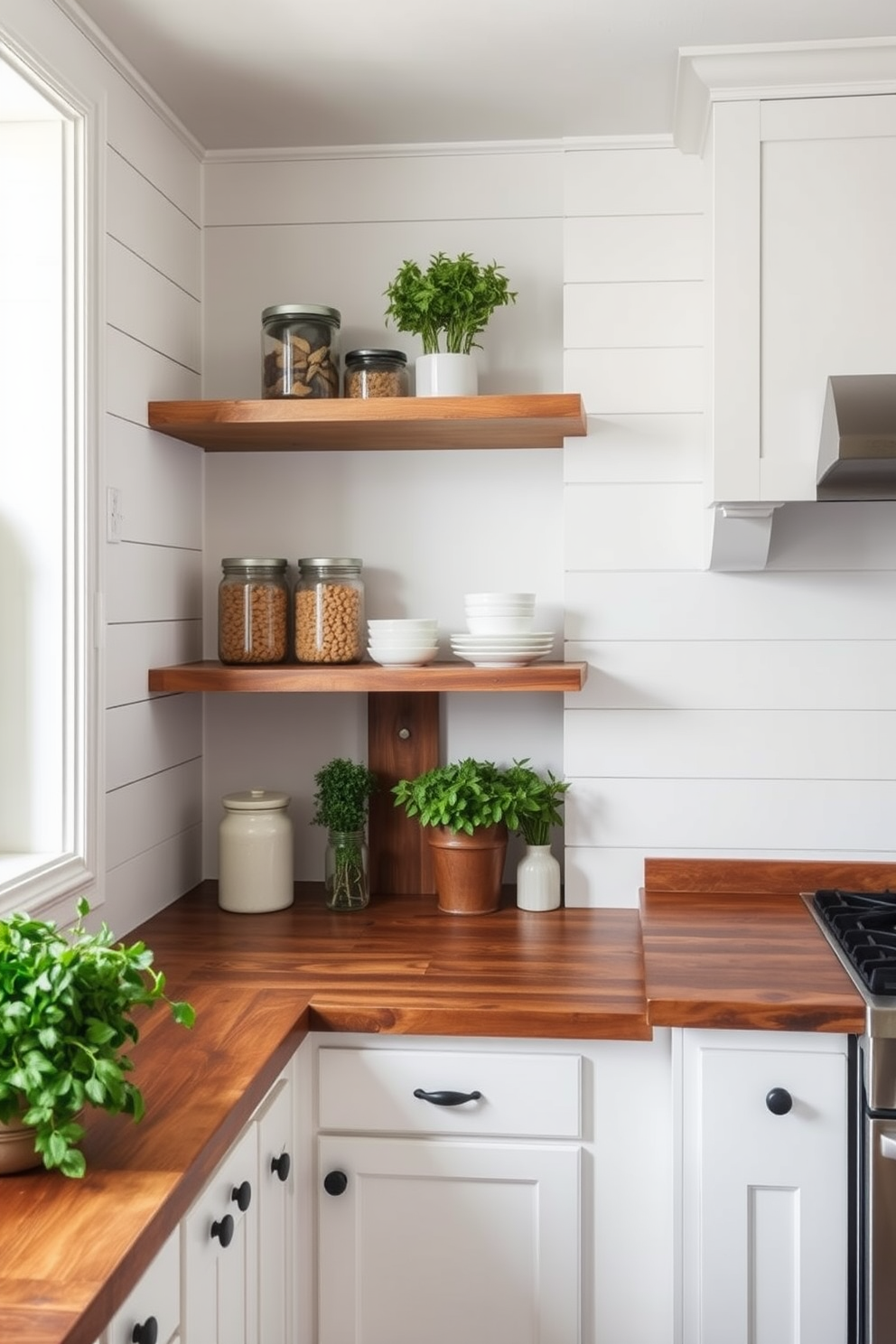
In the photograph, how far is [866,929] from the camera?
2.14 metres

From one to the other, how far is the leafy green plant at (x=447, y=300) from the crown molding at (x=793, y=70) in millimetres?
498

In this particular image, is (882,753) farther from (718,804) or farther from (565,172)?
(565,172)

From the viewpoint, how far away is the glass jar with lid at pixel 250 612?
2520 millimetres

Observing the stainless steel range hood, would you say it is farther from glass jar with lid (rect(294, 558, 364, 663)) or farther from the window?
the window

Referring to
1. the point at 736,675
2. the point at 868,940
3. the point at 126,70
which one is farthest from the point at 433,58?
the point at 868,940

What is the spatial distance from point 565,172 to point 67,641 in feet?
4.41

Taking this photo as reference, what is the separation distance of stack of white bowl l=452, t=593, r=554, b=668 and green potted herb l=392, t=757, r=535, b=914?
0.23 meters

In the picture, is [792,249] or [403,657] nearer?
[792,249]

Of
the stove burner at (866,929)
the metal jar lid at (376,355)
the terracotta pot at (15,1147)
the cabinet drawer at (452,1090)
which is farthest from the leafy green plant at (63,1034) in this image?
the metal jar lid at (376,355)

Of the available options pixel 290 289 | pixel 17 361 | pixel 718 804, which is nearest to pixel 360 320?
pixel 290 289

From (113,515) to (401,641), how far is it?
0.57 m

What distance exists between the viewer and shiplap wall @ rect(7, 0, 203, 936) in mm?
2143

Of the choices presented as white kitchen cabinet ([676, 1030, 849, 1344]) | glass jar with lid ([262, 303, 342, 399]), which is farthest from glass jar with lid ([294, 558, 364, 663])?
white kitchen cabinet ([676, 1030, 849, 1344])

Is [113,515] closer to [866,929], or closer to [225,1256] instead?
[225,1256]
